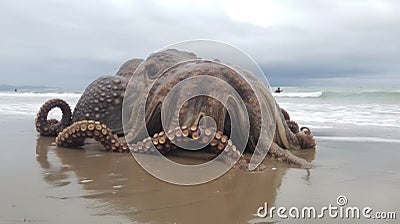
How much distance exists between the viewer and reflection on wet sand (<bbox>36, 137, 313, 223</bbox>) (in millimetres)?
2686

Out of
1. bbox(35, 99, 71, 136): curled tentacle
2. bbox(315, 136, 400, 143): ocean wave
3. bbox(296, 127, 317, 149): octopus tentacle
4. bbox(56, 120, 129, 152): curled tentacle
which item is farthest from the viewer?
bbox(315, 136, 400, 143): ocean wave

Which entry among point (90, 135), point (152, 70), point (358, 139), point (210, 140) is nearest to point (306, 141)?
point (358, 139)

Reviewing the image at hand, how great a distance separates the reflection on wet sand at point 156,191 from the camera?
269 cm

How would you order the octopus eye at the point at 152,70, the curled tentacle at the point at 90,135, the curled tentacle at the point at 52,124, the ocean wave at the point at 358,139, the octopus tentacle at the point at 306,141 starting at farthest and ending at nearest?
the ocean wave at the point at 358,139, the curled tentacle at the point at 52,124, the octopus tentacle at the point at 306,141, the octopus eye at the point at 152,70, the curled tentacle at the point at 90,135

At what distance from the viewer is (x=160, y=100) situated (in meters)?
5.10

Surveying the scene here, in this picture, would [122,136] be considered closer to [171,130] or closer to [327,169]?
[171,130]

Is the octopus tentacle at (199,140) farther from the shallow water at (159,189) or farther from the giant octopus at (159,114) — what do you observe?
the shallow water at (159,189)

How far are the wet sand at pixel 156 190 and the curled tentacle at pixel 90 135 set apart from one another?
17cm

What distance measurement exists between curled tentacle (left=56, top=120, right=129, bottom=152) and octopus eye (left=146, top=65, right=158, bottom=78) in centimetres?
108

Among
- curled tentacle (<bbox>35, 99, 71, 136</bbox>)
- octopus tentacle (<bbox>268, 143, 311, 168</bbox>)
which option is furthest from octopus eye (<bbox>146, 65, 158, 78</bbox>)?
octopus tentacle (<bbox>268, 143, 311, 168</bbox>)

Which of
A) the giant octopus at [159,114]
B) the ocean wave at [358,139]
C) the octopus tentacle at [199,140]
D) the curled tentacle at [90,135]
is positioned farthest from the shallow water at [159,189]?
the ocean wave at [358,139]

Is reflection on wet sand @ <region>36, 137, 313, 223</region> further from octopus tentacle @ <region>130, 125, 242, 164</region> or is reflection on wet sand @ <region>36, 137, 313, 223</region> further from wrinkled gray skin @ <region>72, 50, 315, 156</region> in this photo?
wrinkled gray skin @ <region>72, 50, 315, 156</region>

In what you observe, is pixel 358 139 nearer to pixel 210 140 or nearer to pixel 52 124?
pixel 210 140

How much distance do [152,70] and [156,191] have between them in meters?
2.80
